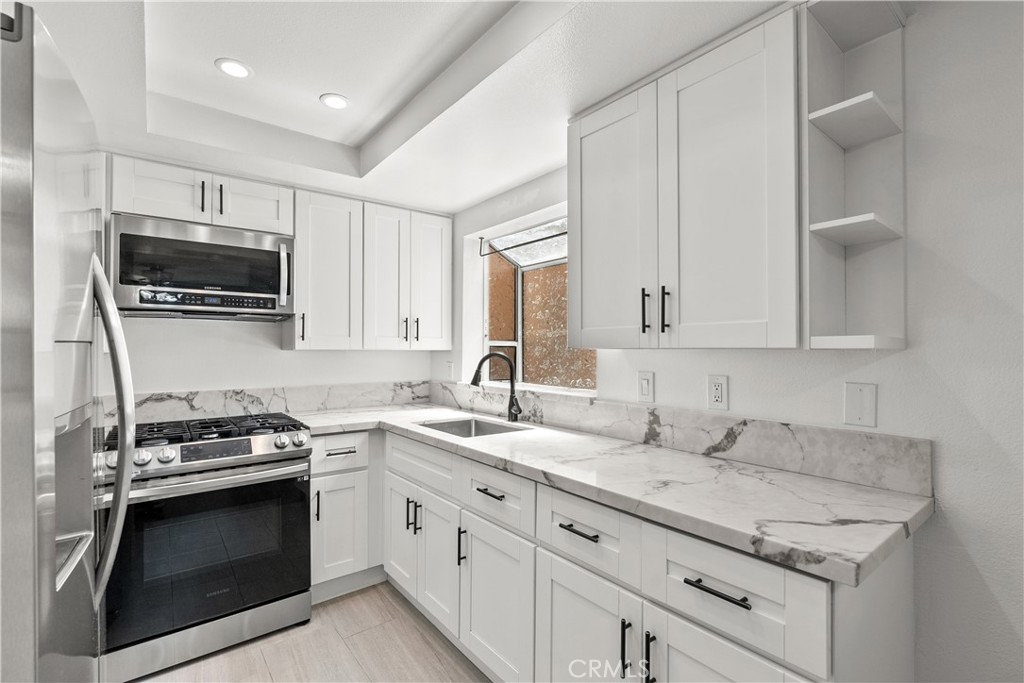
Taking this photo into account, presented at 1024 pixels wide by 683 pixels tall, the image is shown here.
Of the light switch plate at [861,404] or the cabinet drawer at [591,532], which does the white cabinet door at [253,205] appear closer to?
the cabinet drawer at [591,532]

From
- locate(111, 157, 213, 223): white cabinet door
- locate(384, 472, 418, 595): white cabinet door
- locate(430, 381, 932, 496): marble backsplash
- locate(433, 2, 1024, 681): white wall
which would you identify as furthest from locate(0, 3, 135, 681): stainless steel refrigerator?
locate(433, 2, 1024, 681): white wall

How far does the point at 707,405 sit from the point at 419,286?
2.03 meters

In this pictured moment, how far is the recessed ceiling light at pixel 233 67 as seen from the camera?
1920 millimetres

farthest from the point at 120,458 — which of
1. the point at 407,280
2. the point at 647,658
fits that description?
the point at 407,280

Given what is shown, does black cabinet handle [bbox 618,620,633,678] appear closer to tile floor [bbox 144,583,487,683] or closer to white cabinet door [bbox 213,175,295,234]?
tile floor [bbox 144,583,487,683]

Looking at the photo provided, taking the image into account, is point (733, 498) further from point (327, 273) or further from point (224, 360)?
point (224, 360)

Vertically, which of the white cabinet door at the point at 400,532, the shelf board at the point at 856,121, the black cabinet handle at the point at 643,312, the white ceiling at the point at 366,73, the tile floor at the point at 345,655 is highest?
the white ceiling at the point at 366,73

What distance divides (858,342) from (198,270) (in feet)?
8.93

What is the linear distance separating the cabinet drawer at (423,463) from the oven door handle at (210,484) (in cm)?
42

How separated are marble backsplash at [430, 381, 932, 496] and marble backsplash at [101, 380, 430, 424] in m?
1.22

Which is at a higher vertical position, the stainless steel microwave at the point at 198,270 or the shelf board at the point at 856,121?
the shelf board at the point at 856,121

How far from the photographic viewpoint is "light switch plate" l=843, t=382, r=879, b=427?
142 cm

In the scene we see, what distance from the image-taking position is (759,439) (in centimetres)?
166

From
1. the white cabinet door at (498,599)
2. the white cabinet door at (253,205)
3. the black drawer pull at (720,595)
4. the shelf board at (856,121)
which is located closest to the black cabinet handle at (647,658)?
the black drawer pull at (720,595)
